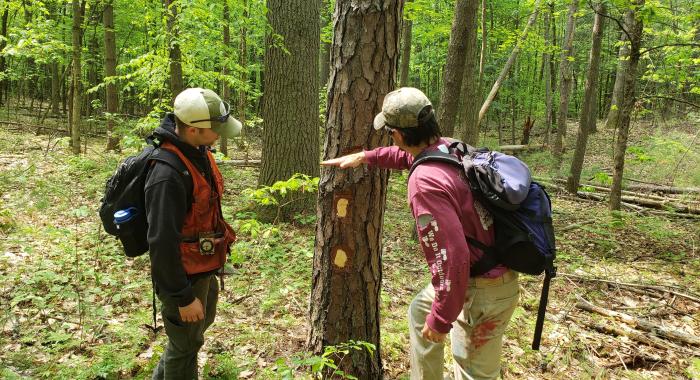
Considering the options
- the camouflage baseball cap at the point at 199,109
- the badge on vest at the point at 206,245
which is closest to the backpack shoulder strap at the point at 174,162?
the camouflage baseball cap at the point at 199,109

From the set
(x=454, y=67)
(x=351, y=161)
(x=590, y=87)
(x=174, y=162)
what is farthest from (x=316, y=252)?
(x=590, y=87)

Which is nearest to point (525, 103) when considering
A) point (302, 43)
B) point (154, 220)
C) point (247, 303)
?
point (302, 43)

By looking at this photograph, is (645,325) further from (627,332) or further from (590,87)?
(590,87)

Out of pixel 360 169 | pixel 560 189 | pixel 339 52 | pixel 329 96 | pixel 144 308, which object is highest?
pixel 339 52

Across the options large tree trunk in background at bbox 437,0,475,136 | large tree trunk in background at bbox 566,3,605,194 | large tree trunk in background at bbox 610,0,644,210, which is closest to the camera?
large tree trunk in background at bbox 437,0,475,136

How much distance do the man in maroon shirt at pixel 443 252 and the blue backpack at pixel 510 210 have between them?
0.05 m

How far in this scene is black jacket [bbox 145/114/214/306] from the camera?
2.43 metres

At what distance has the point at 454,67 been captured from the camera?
6762mm

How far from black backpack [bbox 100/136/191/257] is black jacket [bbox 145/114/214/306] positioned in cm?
6

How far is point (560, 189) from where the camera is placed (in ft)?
42.9

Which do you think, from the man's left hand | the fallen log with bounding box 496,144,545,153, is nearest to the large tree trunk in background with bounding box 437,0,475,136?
the man's left hand

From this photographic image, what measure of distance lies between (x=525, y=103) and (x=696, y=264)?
20115mm

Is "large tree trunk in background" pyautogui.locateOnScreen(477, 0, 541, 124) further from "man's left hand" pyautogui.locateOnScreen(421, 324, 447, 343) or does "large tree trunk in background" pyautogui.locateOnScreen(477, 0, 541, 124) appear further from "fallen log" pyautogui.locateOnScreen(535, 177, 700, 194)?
"man's left hand" pyautogui.locateOnScreen(421, 324, 447, 343)

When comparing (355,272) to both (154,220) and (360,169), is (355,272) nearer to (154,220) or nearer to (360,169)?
(360,169)
